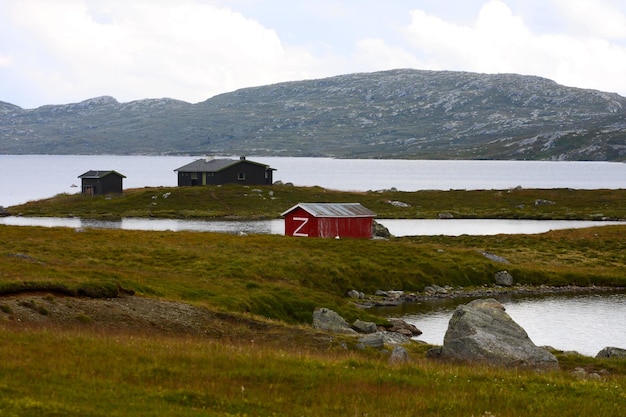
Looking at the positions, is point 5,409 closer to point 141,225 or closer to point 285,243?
point 285,243

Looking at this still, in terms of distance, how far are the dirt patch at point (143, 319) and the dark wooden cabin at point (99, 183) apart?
11529 centimetres

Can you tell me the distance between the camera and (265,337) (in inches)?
1362

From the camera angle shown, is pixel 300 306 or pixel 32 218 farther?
pixel 32 218

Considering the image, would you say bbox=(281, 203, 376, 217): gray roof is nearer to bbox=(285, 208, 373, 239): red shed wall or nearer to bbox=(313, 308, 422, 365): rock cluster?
bbox=(285, 208, 373, 239): red shed wall

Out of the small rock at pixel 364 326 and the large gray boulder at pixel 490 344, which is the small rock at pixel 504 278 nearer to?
the small rock at pixel 364 326

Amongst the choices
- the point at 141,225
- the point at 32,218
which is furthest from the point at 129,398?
the point at 32,218

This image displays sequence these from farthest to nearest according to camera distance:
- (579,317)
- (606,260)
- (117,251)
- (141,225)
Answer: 1. (141,225)
2. (606,260)
3. (117,251)
4. (579,317)

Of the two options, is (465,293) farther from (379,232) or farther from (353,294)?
(379,232)

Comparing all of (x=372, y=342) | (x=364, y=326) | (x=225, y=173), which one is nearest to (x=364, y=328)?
(x=364, y=326)

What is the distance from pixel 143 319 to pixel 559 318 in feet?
103

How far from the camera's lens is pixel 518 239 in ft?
285

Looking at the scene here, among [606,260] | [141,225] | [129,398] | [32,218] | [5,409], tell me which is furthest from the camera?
[32,218]

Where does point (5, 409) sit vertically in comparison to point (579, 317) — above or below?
above

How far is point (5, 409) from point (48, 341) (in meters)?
8.22
